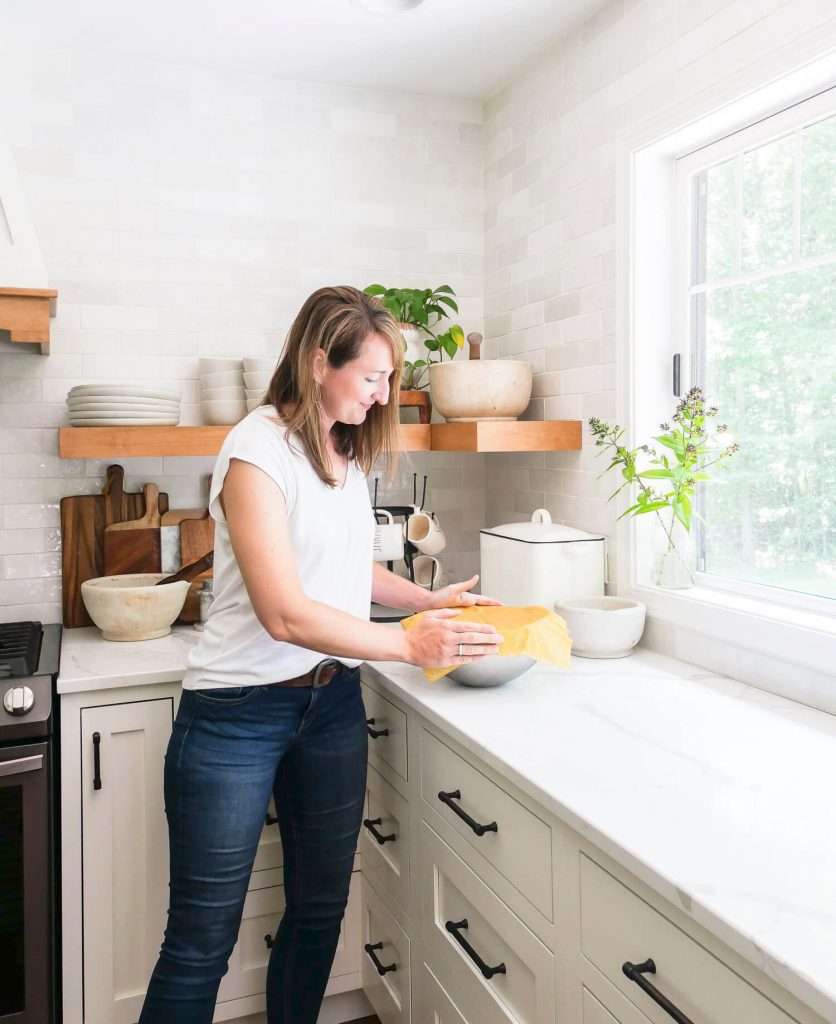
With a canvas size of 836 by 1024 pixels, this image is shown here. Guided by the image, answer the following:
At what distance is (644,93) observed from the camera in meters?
2.11

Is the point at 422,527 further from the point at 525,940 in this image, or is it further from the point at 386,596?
the point at 525,940

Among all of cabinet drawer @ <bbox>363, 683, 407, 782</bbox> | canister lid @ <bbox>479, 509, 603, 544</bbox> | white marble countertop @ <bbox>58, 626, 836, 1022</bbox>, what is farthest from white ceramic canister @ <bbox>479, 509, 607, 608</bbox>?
cabinet drawer @ <bbox>363, 683, 407, 782</bbox>

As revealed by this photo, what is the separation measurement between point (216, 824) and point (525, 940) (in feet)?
1.88

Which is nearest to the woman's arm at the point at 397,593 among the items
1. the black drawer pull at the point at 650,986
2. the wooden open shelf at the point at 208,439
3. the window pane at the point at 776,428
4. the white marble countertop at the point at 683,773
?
the white marble countertop at the point at 683,773

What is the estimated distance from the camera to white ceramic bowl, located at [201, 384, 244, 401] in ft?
8.09

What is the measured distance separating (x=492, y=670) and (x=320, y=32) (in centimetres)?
178

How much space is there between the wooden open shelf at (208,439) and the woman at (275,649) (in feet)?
2.31

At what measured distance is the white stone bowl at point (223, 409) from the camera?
2.46 metres

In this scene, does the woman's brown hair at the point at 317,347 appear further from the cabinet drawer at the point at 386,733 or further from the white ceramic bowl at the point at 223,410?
the white ceramic bowl at the point at 223,410

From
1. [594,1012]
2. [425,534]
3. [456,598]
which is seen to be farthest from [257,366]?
[594,1012]

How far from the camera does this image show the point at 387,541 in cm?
245

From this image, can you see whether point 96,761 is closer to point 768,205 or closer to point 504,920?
point 504,920

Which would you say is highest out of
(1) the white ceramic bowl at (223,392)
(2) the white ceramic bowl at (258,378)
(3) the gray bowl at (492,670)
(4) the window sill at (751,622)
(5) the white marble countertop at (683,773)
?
(2) the white ceramic bowl at (258,378)

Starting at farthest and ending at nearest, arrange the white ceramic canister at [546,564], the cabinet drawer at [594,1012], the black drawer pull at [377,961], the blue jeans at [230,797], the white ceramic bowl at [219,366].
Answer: the white ceramic bowl at [219,366] < the white ceramic canister at [546,564] < the black drawer pull at [377,961] < the blue jeans at [230,797] < the cabinet drawer at [594,1012]
